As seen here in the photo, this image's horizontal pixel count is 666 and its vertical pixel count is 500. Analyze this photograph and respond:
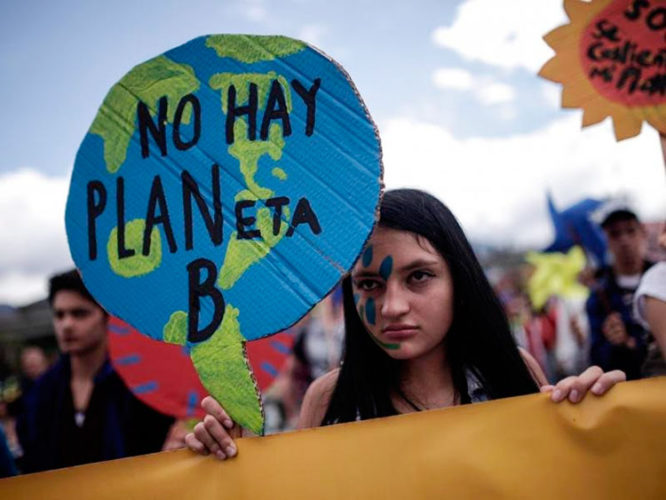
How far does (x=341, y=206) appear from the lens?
100cm

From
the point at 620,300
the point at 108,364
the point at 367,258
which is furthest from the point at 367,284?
the point at 620,300

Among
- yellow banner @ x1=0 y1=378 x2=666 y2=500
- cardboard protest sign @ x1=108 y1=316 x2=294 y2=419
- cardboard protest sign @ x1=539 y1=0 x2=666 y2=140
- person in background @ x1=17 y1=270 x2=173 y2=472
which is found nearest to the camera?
yellow banner @ x1=0 y1=378 x2=666 y2=500

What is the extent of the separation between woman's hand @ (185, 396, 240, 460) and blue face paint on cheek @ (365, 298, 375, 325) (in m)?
0.35

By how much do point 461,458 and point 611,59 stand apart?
105 centimetres

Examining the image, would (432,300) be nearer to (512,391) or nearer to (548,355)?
(512,391)

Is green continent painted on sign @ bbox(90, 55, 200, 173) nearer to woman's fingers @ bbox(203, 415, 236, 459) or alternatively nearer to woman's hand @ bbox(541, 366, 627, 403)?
woman's fingers @ bbox(203, 415, 236, 459)

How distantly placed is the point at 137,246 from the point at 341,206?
0.43m

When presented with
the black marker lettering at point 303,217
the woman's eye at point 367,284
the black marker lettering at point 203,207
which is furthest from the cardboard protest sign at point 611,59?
the black marker lettering at point 203,207

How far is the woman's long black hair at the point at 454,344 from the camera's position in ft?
4.23

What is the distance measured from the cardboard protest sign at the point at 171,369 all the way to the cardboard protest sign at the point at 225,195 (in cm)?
99

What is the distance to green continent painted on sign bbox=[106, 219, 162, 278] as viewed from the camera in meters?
1.12

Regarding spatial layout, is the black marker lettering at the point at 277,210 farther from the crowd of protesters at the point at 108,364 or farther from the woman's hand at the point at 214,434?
the crowd of protesters at the point at 108,364

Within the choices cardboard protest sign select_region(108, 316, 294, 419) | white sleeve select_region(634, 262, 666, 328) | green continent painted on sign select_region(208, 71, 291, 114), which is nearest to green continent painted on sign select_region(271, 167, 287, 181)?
green continent painted on sign select_region(208, 71, 291, 114)

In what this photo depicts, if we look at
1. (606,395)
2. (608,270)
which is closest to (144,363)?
(606,395)
